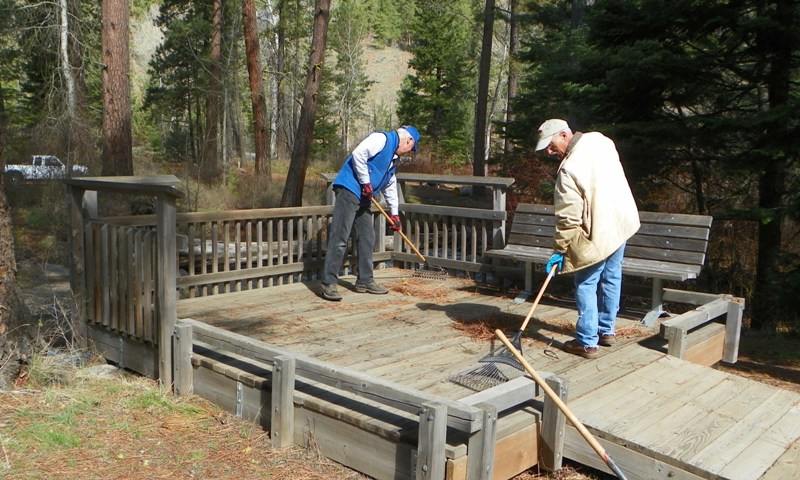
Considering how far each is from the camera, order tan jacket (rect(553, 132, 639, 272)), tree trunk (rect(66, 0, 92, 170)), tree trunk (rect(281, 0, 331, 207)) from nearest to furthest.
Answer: tan jacket (rect(553, 132, 639, 272)) < tree trunk (rect(281, 0, 331, 207)) < tree trunk (rect(66, 0, 92, 170))

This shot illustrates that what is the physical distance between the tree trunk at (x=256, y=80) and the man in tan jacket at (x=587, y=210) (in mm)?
16095

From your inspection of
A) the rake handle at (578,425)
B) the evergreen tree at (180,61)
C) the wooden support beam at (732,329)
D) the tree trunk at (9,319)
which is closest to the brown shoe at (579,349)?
the rake handle at (578,425)

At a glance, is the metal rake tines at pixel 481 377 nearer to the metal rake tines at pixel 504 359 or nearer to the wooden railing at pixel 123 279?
the metal rake tines at pixel 504 359

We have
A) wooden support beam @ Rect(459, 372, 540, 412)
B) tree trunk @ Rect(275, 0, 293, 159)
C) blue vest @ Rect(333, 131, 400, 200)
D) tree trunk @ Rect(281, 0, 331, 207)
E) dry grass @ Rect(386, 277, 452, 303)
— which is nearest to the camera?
wooden support beam @ Rect(459, 372, 540, 412)

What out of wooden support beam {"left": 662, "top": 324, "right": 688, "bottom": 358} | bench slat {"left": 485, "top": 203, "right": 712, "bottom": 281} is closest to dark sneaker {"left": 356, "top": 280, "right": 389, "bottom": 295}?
bench slat {"left": 485, "top": 203, "right": 712, "bottom": 281}

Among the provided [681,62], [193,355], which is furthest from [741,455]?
[681,62]

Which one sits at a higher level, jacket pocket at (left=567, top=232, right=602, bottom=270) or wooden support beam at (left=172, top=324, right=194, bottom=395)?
jacket pocket at (left=567, top=232, right=602, bottom=270)

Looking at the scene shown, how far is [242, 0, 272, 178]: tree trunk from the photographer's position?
775 inches

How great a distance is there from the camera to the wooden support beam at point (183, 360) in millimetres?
5195

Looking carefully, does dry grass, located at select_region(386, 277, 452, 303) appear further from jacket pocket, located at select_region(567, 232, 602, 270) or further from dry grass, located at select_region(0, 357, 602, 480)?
dry grass, located at select_region(0, 357, 602, 480)

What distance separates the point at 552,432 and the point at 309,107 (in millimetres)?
10893

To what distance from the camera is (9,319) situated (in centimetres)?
502

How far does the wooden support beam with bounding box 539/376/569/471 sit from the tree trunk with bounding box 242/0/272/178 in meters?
17.0

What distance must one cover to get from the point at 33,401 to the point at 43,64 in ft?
63.4
